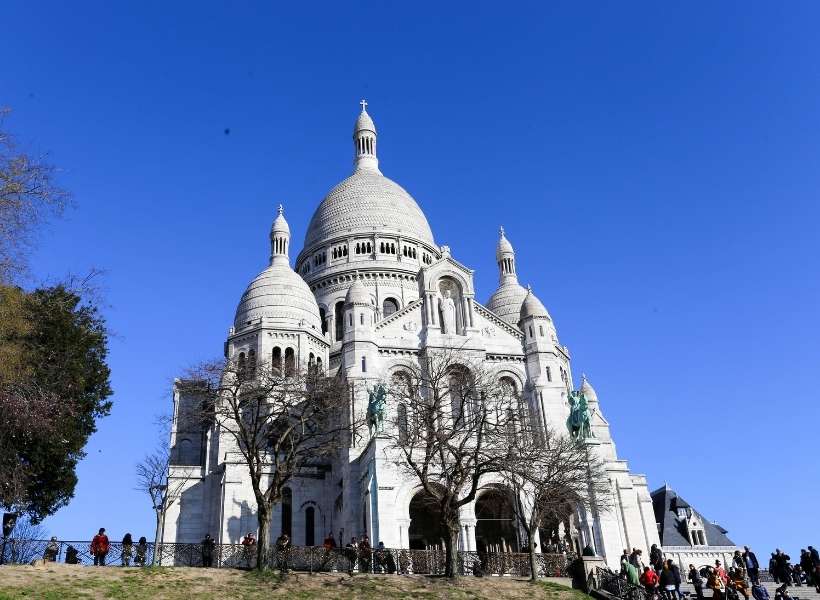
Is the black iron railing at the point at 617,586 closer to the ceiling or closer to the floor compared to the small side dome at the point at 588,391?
closer to the floor

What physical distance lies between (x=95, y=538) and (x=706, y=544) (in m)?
47.0

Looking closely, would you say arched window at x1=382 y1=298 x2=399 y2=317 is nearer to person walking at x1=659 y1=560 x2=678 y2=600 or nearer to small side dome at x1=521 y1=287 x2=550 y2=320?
small side dome at x1=521 y1=287 x2=550 y2=320

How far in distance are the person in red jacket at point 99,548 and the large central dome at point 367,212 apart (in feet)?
138

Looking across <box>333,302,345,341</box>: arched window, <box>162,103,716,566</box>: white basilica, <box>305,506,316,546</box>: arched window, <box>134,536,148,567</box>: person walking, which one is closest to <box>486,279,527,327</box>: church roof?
<box>162,103,716,566</box>: white basilica

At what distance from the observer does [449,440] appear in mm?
40875

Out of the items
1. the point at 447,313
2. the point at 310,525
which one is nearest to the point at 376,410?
the point at 310,525

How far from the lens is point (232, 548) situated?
32312 millimetres

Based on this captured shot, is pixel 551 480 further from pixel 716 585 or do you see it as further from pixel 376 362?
pixel 376 362

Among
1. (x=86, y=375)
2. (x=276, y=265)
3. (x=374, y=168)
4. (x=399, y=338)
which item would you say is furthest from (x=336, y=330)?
(x=86, y=375)

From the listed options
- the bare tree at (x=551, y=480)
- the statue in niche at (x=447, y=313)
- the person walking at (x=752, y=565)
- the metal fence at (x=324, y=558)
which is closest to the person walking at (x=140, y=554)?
the metal fence at (x=324, y=558)

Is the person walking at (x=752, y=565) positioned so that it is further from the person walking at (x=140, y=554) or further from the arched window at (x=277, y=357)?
the arched window at (x=277, y=357)

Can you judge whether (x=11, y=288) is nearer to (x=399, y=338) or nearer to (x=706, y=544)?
(x=399, y=338)

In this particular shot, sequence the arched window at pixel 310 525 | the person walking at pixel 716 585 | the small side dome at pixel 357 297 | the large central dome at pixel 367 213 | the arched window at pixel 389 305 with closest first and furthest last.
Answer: the person walking at pixel 716 585
the arched window at pixel 310 525
the small side dome at pixel 357 297
the arched window at pixel 389 305
the large central dome at pixel 367 213

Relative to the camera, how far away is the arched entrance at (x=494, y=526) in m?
43.8
